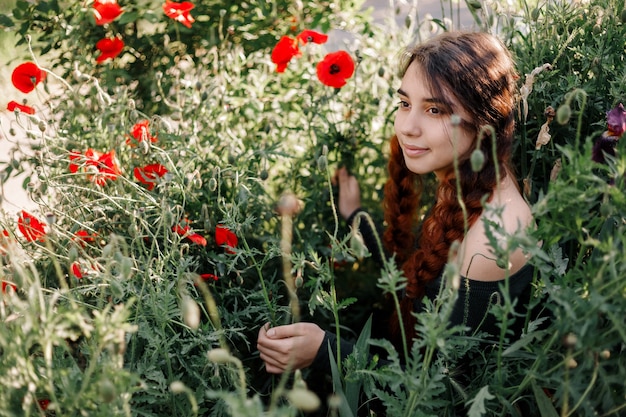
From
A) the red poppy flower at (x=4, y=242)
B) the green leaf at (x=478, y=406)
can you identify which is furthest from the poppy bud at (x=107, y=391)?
the green leaf at (x=478, y=406)

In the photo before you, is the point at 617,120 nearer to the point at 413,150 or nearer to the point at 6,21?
the point at 413,150

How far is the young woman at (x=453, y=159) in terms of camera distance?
5.18ft

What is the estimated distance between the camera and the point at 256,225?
6.48ft

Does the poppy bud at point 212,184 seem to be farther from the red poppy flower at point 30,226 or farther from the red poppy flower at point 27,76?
the red poppy flower at point 27,76

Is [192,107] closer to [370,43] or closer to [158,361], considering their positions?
[370,43]

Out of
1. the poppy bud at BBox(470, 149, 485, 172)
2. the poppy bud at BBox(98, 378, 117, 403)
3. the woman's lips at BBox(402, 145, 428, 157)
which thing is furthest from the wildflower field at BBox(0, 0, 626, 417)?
the woman's lips at BBox(402, 145, 428, 157)

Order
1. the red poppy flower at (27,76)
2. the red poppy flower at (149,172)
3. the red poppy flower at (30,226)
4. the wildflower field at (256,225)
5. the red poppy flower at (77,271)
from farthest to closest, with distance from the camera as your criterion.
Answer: the red poppy flower at (27,76)
the red poppy flower at (149,172)
the red poppy flower at (30,226)
the red poppy flower at (77,271)
the wildflower field at (256,225)

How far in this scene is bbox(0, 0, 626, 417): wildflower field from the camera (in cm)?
105

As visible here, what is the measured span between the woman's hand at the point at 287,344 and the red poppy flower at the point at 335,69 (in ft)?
2.81

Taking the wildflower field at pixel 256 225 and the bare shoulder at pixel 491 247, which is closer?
the wildflower field at pixel 256 225

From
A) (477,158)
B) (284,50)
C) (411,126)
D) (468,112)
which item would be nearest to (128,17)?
(284,50)

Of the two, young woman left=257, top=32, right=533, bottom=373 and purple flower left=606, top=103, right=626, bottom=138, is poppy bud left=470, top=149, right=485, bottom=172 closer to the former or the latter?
purple flower left=606, top=103, right=626, bottom=138

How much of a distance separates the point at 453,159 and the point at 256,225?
63cm

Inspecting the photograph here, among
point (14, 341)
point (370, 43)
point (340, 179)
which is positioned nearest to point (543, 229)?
point (14, 341)
